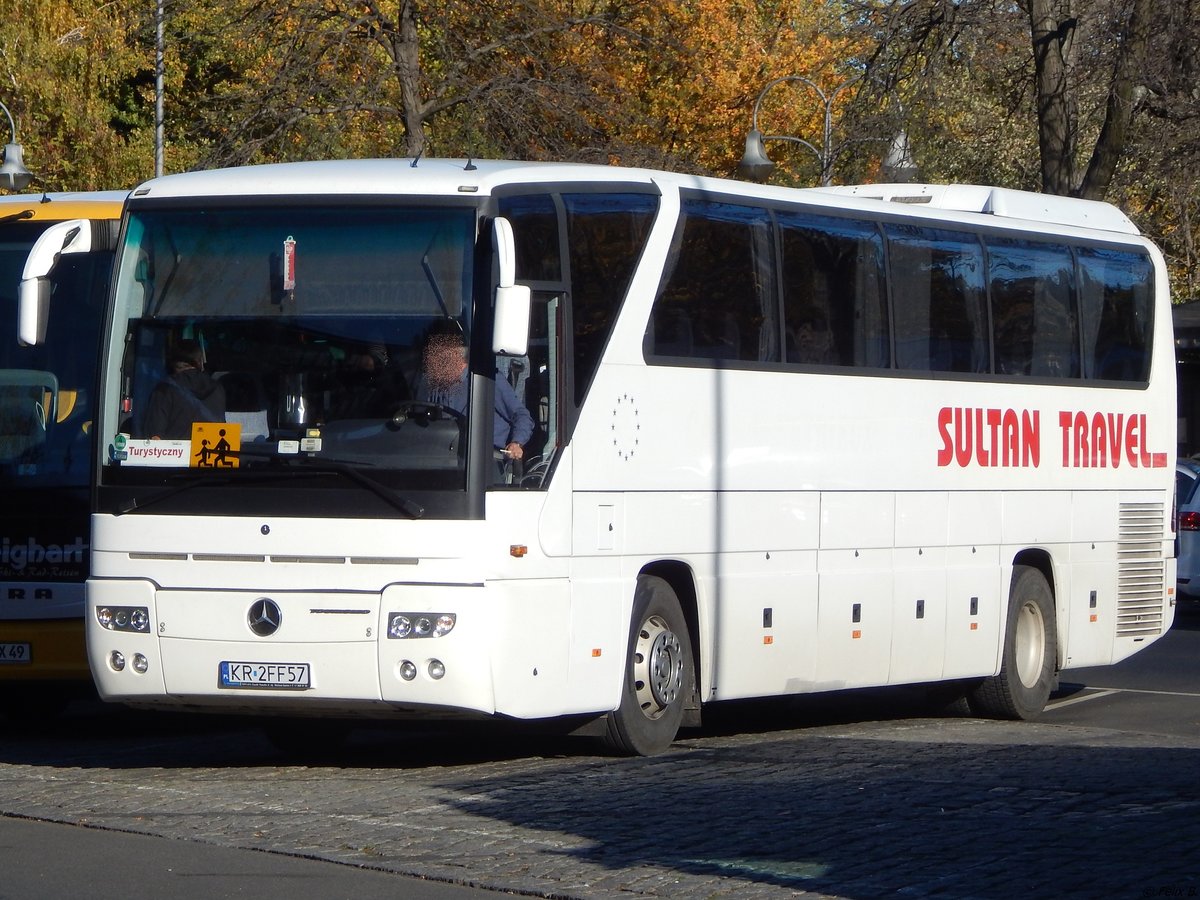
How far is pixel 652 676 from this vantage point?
12039 millimetres

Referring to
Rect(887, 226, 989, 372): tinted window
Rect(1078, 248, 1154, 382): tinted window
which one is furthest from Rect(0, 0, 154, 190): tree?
Rect(887, 226, 989, 372): tinted window

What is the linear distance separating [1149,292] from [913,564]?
4.25 meters

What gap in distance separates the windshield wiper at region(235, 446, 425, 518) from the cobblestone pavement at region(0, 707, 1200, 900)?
55.8 inches

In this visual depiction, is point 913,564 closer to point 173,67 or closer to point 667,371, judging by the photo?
point 667,371

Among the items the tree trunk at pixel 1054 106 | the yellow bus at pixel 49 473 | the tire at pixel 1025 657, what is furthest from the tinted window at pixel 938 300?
the tree trunk at pixel 1054 106

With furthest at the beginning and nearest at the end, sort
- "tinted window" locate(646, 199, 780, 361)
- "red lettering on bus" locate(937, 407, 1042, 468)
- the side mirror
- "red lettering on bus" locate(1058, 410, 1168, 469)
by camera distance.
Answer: "red lettering on bus" locate(1058, 410, 1168, 469), "red lettering on bus" locate(937, 407, 1042, 468), "tinted window" locate(646, 199, 780, 361), the side mirror

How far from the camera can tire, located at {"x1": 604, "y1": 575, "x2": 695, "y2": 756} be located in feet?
38.9

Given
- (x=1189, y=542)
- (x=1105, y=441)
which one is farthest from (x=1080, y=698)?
(x=1189, y=542)

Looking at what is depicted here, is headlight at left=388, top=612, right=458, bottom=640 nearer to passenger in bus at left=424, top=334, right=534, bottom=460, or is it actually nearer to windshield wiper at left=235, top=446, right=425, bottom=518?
windshield wiper at left=235, top=446, right=425, bottom=518

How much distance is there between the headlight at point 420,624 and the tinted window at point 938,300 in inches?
182

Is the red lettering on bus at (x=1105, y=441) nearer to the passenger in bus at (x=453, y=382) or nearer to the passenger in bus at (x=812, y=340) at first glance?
the passenger in bus at (x=812, y=340)

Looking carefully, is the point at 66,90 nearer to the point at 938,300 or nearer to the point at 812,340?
the point at 938,300

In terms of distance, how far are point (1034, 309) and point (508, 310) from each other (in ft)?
20.4

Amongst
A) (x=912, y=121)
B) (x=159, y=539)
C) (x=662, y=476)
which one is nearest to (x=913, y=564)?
(x=662, y=476)
